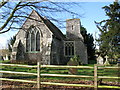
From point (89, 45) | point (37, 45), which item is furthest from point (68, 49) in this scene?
point (89, 45)

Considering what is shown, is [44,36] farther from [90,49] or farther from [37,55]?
[90,49]

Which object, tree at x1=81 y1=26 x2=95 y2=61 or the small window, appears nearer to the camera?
the small window

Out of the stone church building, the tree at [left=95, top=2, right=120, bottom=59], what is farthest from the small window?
the tree at [left=95, top=2, right=120, bottom=59]

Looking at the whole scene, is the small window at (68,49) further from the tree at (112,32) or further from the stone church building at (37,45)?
the tree at (112,32)

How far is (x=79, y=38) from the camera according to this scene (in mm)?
26812

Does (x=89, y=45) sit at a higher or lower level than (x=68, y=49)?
higher

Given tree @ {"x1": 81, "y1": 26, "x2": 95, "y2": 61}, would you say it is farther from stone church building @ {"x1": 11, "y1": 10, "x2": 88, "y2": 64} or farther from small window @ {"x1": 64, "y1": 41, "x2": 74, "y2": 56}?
stone church building @ {"x1": 11, "y1": 10, "x2": 88, "y2": 64}

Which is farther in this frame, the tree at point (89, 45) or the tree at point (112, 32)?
the tree at point (89, 45)

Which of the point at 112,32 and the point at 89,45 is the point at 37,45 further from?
the point at 89,45

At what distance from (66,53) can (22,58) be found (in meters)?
8.40

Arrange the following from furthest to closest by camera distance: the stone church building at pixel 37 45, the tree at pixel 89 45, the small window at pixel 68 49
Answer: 1. the tree at pixel 89 45
2. the small window at pixel 68 49
3. the stone church building at pixel 37 45

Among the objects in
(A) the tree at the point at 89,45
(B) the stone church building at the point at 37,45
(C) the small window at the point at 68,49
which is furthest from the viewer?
(A) the tree at the point at 89,45

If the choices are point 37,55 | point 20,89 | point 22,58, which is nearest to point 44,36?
point 37,55

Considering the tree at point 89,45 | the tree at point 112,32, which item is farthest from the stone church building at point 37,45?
the tree at point 89,45
